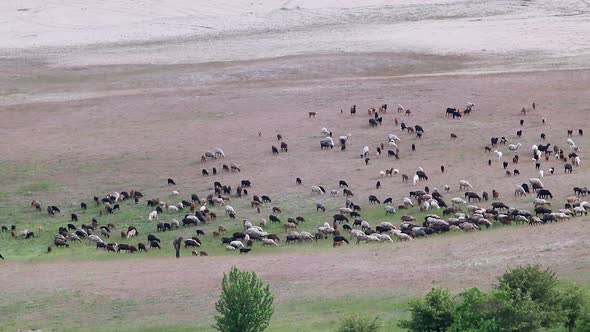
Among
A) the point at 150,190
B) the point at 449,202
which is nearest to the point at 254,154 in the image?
the point at 150,190

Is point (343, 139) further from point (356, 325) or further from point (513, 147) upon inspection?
point (356, 325)

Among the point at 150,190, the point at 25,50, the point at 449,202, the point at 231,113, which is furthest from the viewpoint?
the point at 25,50

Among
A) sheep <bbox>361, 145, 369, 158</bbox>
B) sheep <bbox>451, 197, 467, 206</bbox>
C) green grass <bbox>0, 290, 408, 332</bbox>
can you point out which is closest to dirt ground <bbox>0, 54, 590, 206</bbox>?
sheep <bbox>361, 145, 369, 158</bbox>

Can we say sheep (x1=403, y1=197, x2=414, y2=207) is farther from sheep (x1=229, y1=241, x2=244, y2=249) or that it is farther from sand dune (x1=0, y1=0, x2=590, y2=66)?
sand dune (x1=0, y1=0, x2=590, y2=66)

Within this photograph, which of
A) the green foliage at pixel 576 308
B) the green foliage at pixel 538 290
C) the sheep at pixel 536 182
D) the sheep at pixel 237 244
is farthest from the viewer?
the sheep at pixel 536 182

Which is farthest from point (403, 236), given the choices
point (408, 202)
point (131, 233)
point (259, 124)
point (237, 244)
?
point (259, 124)

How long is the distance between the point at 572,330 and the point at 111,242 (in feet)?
66.7

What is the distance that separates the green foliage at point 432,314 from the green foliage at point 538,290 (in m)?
1.80

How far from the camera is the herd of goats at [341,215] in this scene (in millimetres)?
45625

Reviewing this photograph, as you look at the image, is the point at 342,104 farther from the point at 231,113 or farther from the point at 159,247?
the point at 159,247

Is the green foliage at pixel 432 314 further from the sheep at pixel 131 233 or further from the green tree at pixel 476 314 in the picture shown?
the sheep at pixel 131 233

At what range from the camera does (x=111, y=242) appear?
155 feet

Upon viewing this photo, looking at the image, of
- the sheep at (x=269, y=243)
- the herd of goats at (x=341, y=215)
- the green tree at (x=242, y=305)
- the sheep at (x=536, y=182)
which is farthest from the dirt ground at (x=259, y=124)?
the green tree at (x=242, y=305)

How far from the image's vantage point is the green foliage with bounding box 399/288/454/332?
105ft
